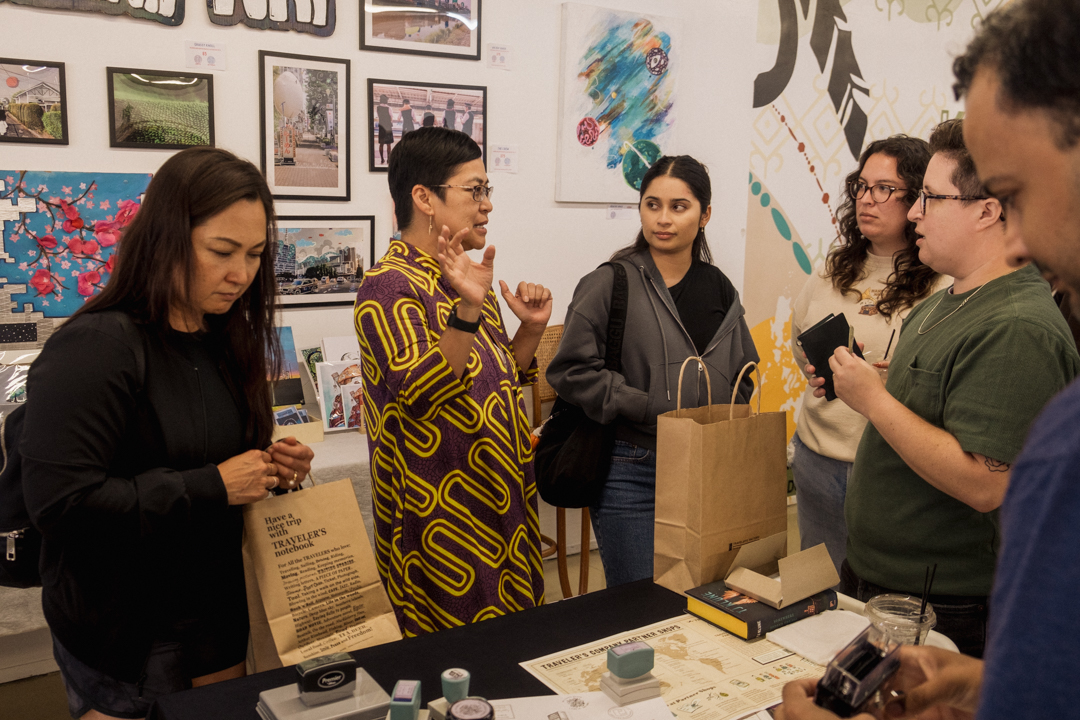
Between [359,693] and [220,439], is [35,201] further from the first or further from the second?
[359,693]

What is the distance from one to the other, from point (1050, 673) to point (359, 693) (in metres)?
0.91

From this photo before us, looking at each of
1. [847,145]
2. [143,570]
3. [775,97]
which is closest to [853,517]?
[143,570]

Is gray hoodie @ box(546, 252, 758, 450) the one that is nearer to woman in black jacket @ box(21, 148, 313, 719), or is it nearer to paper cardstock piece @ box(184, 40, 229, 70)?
woman in black jacket @ box(21, 148, 313, 719)

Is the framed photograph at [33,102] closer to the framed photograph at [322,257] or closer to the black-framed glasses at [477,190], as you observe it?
the framed photograph at [322,257]

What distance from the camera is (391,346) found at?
1.84 meters

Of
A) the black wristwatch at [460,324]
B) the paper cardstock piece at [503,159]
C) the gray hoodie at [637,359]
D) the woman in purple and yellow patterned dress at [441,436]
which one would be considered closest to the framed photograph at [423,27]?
the paper cardstock piece at [503,159]

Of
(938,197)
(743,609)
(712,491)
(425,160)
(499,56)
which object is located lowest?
(743,609)

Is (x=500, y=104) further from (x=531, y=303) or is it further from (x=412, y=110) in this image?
(x=531, y=303)

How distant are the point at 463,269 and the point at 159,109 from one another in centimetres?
174

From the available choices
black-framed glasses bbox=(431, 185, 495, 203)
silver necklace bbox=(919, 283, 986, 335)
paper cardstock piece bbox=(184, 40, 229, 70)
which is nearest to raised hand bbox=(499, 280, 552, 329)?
black-framed glasses bbox=(431, 185, 495, 203)

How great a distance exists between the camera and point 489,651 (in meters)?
1.33

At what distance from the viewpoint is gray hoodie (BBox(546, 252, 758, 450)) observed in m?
2.21

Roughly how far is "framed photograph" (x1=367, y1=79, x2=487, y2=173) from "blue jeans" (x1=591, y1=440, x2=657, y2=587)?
67.6 inches

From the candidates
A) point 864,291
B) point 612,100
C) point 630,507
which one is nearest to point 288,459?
point 630,507
